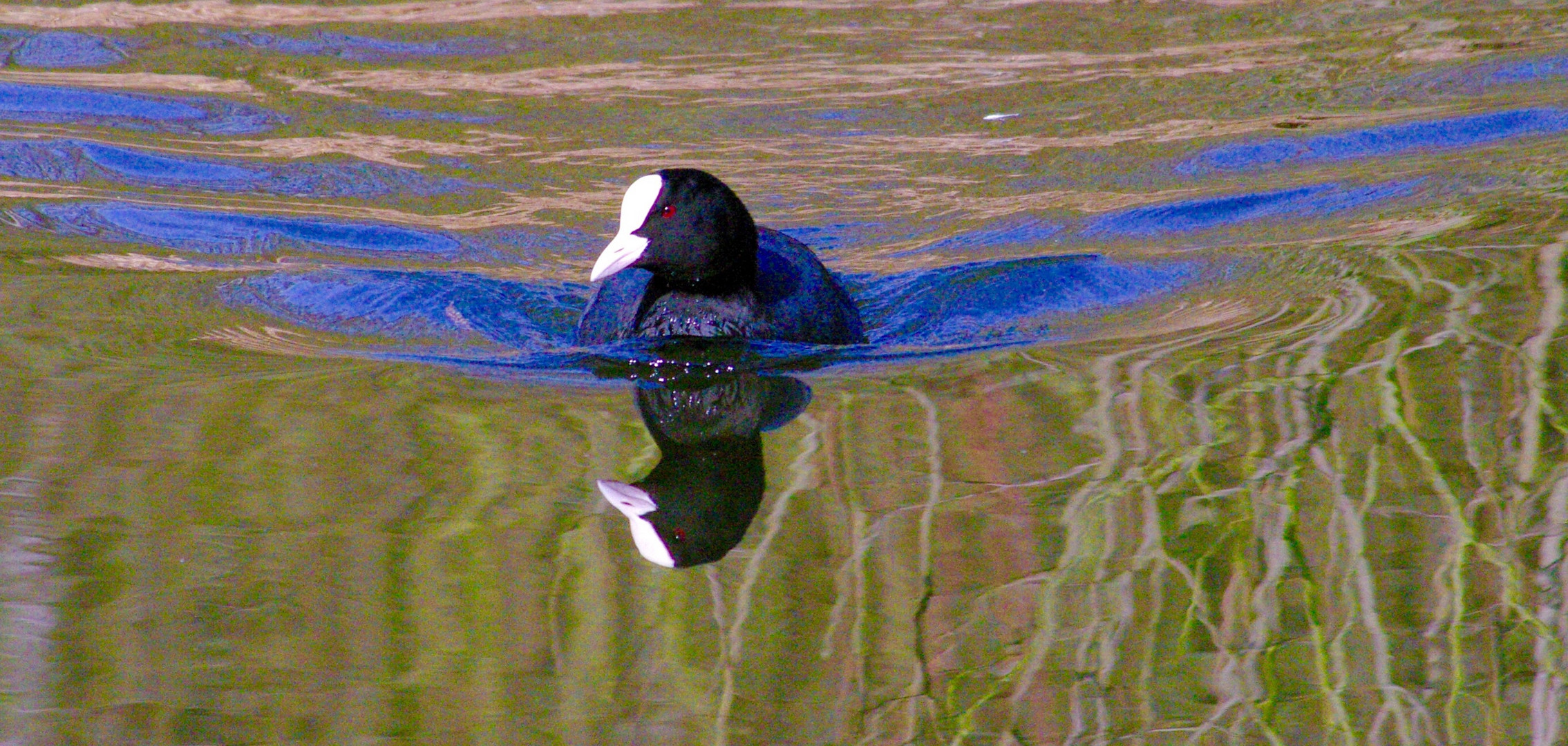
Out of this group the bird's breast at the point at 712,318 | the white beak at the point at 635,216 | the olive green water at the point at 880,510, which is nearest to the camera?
the olive green water at the point at 880,510

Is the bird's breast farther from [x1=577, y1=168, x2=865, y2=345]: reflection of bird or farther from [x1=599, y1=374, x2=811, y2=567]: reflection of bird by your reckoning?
[x1=599, y1=374, x2=811, y2=567]: reflection of bird

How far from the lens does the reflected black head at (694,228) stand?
445cm

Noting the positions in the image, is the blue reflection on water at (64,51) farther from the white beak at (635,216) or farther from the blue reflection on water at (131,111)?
the white beak at (635,216)

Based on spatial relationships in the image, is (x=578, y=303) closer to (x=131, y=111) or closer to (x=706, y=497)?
(x=706, y=497)

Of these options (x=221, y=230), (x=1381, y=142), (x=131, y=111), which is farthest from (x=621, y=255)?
(x=131, y=111)

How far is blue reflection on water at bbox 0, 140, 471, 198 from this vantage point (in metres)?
6.66

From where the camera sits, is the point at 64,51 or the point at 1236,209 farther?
the point at 64,51

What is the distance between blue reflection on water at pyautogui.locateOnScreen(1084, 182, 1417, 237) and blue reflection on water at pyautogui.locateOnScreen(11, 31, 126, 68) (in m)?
4.94

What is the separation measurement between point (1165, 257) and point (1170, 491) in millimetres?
2342

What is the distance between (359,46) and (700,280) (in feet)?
14.4

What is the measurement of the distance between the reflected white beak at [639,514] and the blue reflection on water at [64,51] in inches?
222

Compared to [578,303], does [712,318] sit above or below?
below

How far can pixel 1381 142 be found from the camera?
6.76 metres

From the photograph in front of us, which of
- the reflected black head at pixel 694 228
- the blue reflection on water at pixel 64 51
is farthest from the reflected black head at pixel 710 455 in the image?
the blue reflection on water at pixel 64 51
